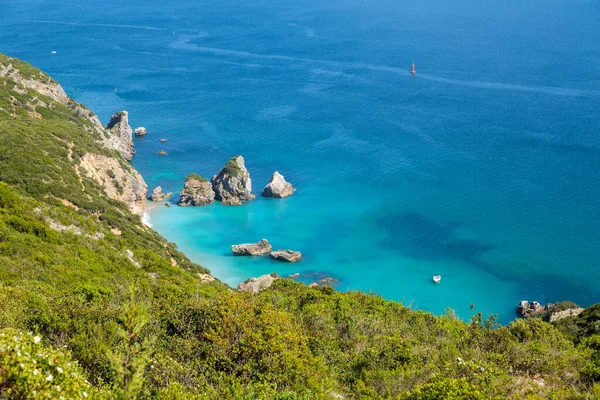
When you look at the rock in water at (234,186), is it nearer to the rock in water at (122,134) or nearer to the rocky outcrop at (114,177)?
the rocky outcrop at (114,177)

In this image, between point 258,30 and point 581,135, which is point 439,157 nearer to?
point 581,135

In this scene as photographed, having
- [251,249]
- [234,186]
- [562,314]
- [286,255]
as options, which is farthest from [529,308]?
[234,186]

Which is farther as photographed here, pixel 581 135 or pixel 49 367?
pixel 581 135

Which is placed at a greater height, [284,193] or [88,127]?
[88,127]

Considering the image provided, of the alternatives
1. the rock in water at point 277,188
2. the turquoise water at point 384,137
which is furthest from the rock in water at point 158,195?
the rock in water at point 277,188

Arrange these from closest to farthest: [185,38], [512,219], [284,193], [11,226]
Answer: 1. [11,226]
2. [512,219]
3. [284,193]
4. [185,38]

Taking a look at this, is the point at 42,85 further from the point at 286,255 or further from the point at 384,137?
the point at 384,137

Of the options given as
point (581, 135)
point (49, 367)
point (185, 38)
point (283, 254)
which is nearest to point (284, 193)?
point (283, 254)
